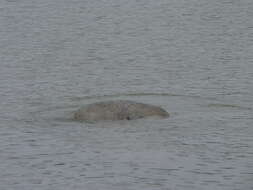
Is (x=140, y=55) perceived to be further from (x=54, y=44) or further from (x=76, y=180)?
(x=76, y=180)

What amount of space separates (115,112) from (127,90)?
277cm

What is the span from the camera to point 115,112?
58.9 feet

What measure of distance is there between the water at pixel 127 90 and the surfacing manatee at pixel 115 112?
168mm

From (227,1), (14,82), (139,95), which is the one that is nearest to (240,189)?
(139,95)

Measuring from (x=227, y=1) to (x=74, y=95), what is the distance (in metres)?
11.8

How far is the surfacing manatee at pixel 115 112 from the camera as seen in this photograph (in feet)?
58.8

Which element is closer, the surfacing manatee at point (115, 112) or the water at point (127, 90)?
the water at point (127, 90)

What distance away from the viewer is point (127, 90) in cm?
2069

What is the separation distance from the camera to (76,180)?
47.0 feet

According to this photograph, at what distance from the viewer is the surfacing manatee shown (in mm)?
17922

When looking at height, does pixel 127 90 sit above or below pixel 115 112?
below

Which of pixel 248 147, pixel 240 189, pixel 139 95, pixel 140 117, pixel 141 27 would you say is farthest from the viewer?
pixel 141 27

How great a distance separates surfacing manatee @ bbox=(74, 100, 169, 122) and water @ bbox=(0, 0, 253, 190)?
0.55 ft

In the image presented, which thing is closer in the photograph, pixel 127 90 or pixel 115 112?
pixel 115 112
